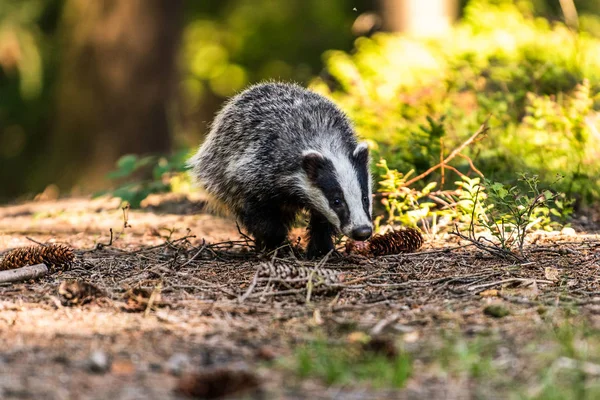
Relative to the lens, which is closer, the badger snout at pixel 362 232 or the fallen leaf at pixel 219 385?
the fallen leaf at pixel 219 385

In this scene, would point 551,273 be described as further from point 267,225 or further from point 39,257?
point 39,257

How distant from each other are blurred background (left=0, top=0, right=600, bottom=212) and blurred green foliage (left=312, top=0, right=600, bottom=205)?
0.08 ft

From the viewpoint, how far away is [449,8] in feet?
47.1

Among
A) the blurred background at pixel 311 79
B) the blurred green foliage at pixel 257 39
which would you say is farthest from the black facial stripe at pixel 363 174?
the blurred green foliage at pixel 257 39

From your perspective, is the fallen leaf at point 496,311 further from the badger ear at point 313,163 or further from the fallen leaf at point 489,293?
the badger ear at point 313,163

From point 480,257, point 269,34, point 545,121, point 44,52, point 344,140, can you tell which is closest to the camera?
point 480,257

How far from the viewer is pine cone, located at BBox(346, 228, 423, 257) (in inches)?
249

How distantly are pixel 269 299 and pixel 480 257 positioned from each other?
1.86 m

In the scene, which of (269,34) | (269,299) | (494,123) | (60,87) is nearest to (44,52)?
(60,87)

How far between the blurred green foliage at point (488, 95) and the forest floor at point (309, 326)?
142 centimetres

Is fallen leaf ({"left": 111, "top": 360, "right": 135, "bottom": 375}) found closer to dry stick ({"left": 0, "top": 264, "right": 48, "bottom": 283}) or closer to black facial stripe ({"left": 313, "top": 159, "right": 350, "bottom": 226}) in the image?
dry stick ({"left": 0, "top": 264, "right": 48, "bottom": 283})

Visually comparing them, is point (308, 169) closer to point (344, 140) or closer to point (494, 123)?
point (344, 140)

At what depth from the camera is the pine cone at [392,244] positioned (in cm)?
633

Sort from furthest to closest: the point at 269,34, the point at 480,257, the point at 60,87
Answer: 1. the point at 269,34
2. the point at 60,87
3. the point at 480,257
